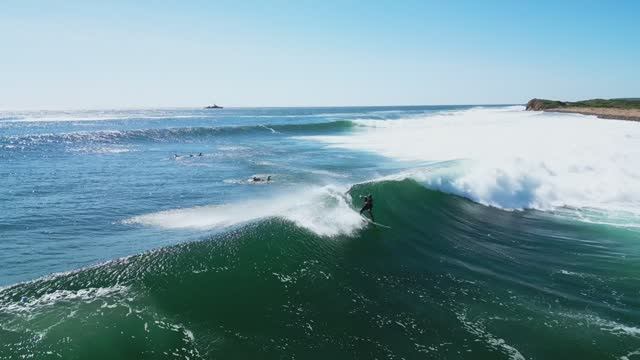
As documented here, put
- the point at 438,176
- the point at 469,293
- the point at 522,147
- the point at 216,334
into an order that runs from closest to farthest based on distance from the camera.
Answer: the point at 216,334, the point at 469,293, the point at 438,176, the point at 522,147

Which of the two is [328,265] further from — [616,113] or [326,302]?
[616,113]

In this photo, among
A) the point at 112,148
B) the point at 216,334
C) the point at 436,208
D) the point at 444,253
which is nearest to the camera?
the point at 216,334

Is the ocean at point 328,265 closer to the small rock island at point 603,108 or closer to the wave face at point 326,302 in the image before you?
the wave face at point 326,302

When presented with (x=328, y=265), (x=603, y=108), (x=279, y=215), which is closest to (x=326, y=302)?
(x=328, y=265)

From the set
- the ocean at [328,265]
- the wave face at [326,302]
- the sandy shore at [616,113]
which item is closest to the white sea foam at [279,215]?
the ocean at [328,265]

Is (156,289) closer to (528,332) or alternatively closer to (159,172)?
(528,332)

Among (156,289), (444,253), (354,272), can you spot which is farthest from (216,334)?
(444,253)
